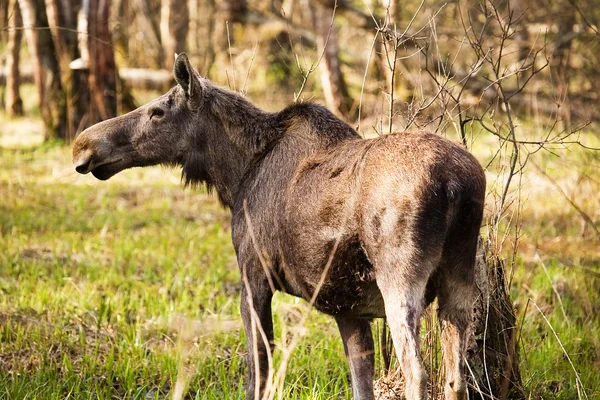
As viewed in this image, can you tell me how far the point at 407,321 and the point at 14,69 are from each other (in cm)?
A: 1503

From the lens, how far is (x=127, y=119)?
5.29m

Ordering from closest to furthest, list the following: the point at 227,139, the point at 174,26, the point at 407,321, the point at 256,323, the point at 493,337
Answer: the point at 407,321
the point at 256,323
the point at 493,337
the point at 227,139
the point at 174,26

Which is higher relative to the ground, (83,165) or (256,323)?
(83,165)

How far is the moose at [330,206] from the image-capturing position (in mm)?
3791

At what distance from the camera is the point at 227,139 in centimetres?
519

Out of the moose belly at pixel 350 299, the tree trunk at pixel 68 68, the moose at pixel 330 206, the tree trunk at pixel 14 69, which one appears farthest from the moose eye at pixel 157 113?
the tree trunk at pixel 14 69

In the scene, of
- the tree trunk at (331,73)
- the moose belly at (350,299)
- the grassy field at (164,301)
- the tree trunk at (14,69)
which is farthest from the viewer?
the tree trunk at (14,69)

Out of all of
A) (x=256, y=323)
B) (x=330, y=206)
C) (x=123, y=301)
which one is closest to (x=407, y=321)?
(x=330, y=206)

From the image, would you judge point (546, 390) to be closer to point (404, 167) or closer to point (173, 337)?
point (404, 167)

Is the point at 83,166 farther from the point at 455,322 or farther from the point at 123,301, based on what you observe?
the point at 455,322

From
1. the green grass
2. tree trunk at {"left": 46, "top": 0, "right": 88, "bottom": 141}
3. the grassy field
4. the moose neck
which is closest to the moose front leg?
the grassy field

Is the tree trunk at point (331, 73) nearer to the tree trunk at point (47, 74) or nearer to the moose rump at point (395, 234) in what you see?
the tree trunk at point (47, 74)

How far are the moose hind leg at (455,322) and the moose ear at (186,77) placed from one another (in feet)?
6.53

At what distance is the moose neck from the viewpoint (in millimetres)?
5105
